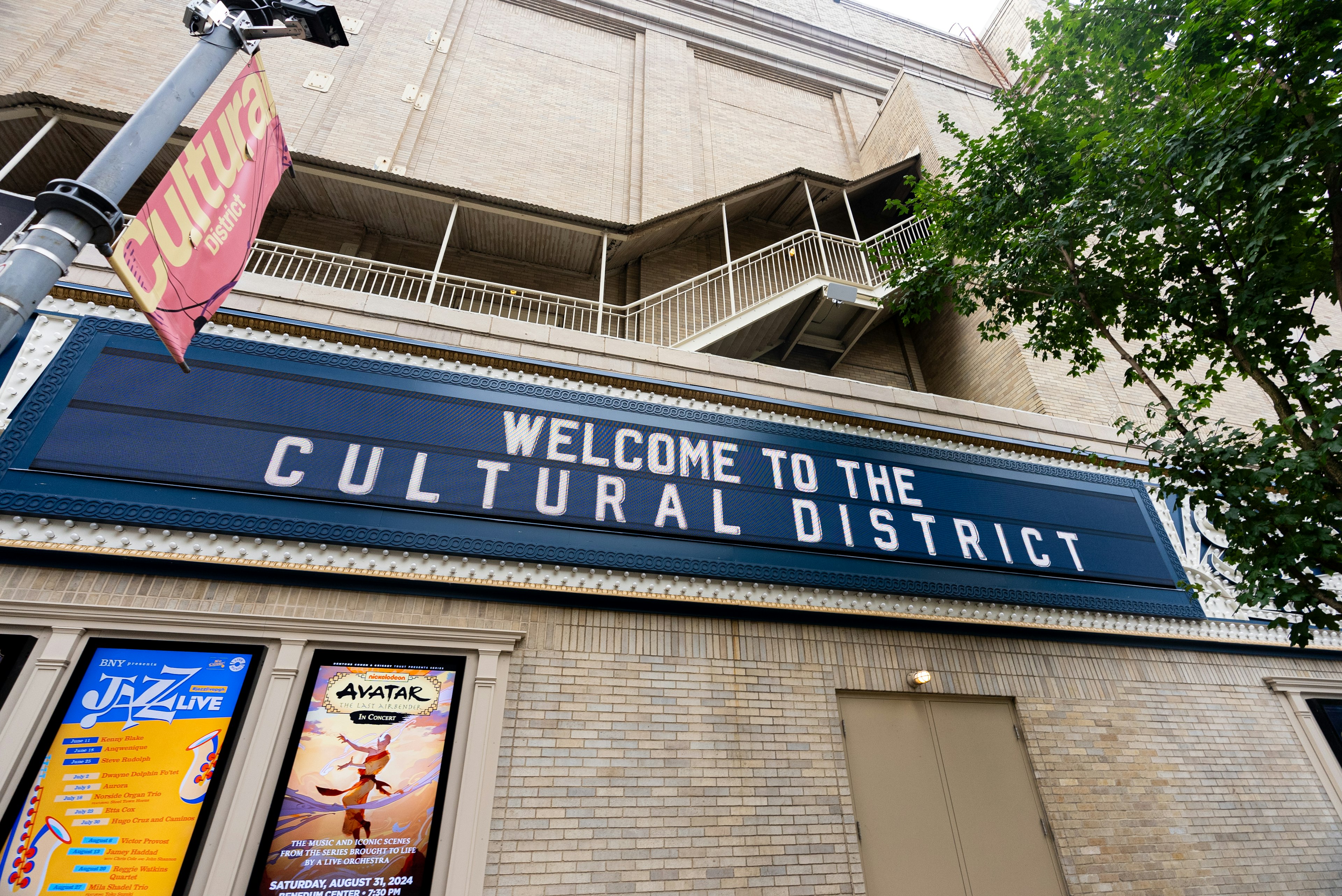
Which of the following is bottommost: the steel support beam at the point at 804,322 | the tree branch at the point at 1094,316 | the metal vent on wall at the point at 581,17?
the tree branch at the point at 1094,316

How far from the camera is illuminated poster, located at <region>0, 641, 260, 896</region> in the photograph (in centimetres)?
403

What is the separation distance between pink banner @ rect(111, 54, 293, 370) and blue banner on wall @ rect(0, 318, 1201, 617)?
94.1 inches

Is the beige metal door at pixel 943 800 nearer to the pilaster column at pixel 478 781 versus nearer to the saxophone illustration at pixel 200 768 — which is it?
the pilaster column at pixel 478 781

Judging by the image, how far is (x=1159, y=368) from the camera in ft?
23.6

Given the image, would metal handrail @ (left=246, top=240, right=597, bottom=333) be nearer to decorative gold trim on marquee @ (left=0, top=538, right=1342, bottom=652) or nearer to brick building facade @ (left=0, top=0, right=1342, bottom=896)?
brick building facade @ (left=0, top=0, right=1342, bottom=896)

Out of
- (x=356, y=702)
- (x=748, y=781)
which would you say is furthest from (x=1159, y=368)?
(x=356, y=702)

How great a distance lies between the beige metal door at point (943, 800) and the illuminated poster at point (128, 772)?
5.39m

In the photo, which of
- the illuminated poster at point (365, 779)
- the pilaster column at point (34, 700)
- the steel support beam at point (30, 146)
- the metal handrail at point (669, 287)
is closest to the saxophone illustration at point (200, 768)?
the illuminated poster at point (365, 779)

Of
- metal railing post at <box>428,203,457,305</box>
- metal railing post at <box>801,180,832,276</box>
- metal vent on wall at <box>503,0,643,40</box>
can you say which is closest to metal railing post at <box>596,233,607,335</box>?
metal railing post at <box>428,203,457,305</box>

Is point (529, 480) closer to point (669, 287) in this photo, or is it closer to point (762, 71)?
point (669, 287)

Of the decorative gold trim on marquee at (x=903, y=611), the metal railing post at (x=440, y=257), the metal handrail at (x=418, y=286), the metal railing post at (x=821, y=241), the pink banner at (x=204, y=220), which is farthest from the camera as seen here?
the metal railing post at (x=821, y=241)

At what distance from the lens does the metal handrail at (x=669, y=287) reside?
29.1 ft

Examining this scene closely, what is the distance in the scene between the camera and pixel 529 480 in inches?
243

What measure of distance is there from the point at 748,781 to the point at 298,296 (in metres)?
6.51
